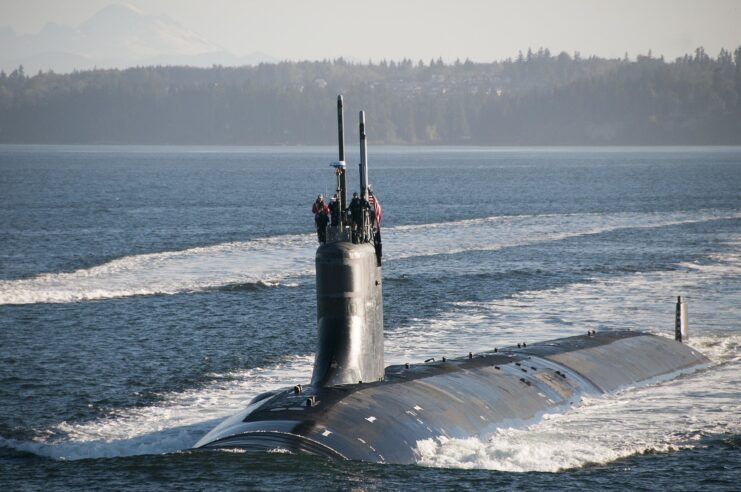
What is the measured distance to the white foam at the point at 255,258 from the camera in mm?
58281

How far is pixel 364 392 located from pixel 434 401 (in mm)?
2038

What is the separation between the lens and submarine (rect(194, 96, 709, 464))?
23938mm

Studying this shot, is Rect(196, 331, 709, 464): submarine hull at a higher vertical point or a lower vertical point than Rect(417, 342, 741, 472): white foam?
higher

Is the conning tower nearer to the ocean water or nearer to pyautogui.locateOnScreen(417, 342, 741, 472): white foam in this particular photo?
pyautogui.locateOnScreen(417, 342, 741, 472): white foam

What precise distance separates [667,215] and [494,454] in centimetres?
8293

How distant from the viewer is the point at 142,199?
5394 inches

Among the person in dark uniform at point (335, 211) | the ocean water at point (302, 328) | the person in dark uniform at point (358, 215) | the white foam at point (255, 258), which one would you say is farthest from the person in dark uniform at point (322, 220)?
the white foam at point (255, 258)

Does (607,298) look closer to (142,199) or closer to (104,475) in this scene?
(104,475)

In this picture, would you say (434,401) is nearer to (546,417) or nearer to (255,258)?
(546,417)

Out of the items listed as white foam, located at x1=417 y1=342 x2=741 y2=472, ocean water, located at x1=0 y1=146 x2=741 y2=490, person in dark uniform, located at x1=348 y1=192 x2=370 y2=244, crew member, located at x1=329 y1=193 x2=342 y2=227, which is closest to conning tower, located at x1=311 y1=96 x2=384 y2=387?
person in dark uniform, located at x1=348 y1=192 x2=370 y2=244

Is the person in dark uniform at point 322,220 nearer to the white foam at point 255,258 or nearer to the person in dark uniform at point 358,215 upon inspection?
the person in dark uniform at point 358,215

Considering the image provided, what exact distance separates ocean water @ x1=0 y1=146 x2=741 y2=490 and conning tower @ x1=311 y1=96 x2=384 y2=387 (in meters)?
2.99

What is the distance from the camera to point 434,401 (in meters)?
27.3

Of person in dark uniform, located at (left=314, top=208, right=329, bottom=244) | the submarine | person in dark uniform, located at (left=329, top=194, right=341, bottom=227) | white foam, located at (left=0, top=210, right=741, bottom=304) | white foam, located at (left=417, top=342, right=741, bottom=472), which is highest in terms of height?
person in dark uniform, located at (left=329, top=194, right=341, bottom=227)
